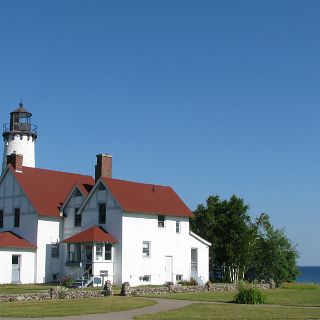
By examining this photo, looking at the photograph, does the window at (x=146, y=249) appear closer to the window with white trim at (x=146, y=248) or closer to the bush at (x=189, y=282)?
the window with white trim at (x=146, y=248)

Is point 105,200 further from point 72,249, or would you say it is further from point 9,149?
point 9,149

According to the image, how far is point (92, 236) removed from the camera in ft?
145

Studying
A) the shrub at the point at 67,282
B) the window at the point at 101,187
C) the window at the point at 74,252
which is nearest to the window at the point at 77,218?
the window at the point at 74,252

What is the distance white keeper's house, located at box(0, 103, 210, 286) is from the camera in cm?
4503

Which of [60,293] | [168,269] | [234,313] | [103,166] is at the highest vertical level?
[103,166]

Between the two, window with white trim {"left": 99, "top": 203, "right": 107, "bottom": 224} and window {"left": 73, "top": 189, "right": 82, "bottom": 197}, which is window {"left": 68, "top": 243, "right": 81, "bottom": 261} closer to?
window with white trim {"left": 99, "top": 203, "right": 107, "bottom": 224}

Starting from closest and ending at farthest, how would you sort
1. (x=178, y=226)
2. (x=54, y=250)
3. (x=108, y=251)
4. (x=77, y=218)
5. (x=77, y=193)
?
(x=108, y=251)
(x=54, y=250)
(x=77, y=218)
(x=77, y=193)
(x=178, y=226)

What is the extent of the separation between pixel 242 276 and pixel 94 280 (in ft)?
60.1

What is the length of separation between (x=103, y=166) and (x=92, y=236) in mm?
6525

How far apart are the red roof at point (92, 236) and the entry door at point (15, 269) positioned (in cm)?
394

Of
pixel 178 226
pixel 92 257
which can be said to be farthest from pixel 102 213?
pixel 178 226

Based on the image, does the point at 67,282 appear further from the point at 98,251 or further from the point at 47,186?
the point at 47,186

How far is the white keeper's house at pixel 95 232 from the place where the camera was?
4503 centimetres

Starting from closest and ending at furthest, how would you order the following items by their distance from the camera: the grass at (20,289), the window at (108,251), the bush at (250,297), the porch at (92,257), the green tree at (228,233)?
the bush at (250,297)
the grass at (20,289)
the porch at (92,257)
the window at (108,251)
the green tree at (228,233)
